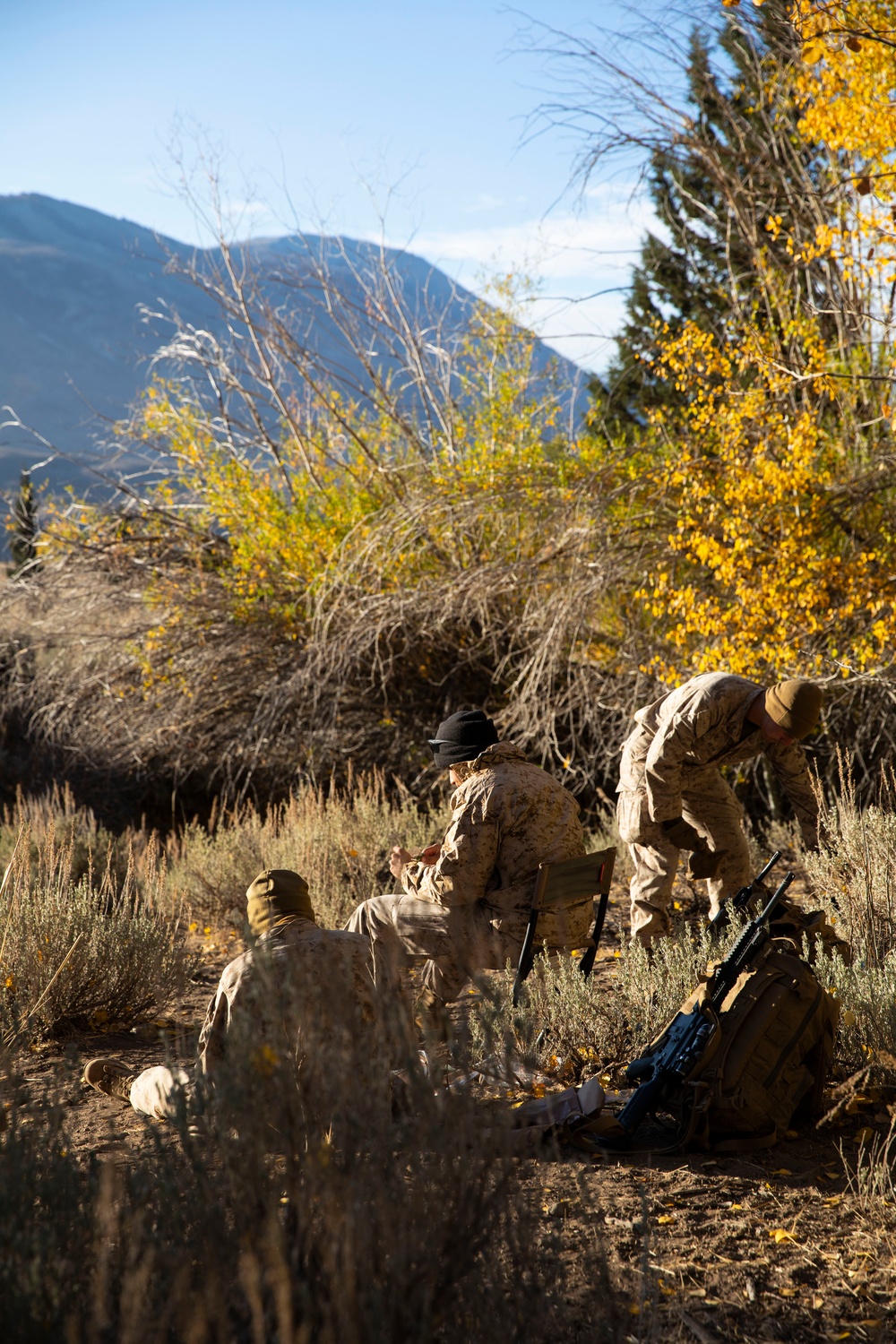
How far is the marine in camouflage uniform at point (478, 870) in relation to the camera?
3.15 m

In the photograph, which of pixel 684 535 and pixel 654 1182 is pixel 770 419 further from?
pixel 654 1182

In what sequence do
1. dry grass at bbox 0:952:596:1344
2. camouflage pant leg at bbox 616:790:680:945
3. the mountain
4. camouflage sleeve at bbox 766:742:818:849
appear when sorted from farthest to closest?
the mountain, camouflage pant leg at bbox 616:790:680:945, camouflage sleeve at bbox 766:742:818:849, dry grass at bbox 0:952:596:1344

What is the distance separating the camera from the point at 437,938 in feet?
10.4

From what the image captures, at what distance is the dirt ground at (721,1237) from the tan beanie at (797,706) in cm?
137

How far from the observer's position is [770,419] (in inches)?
229

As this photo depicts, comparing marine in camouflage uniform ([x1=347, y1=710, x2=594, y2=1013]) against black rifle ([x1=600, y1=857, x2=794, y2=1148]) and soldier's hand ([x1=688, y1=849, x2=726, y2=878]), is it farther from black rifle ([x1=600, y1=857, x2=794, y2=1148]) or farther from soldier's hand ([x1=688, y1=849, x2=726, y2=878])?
soldier's hand ([x1=688, y1=849, x2=726, y2=878])

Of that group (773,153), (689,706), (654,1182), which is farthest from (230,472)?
(654,1182)

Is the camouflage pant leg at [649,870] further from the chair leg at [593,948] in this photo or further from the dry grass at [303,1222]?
the dry grass at [303,1222]

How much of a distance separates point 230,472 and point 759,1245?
7.88 m

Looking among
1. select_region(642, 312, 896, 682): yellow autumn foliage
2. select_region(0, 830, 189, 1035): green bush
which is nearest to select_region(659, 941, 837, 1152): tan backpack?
select_region(0, 830, 189, 1035): green bush

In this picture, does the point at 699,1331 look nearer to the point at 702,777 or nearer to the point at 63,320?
the point at 702,777

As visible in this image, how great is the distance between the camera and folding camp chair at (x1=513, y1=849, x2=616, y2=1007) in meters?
3.04

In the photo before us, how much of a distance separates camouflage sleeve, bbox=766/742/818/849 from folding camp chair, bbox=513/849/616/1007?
1.04 meters

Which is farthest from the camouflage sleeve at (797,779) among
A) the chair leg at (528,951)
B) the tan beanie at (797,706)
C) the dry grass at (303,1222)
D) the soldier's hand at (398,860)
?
the dry grass at (303,1222)
